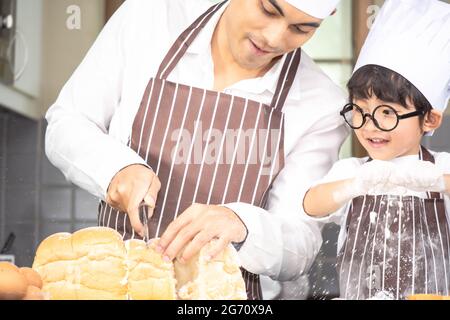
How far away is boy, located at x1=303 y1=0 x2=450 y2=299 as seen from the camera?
1.89 metres

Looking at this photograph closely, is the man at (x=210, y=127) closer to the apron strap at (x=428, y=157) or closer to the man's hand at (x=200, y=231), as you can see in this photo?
the man's hand at (x=200, y=231)

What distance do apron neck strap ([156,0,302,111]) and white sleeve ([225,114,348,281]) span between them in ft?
0.39

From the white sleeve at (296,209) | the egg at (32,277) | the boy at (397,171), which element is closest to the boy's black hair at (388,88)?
the boy at (397,171)

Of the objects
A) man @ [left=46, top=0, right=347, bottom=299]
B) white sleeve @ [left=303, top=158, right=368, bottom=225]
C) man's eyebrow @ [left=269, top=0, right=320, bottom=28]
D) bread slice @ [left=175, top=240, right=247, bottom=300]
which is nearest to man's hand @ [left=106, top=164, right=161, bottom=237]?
man @ [left=46, top=0, right=347, bottom=299]

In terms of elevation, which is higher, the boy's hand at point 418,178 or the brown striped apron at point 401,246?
the boy's hand at point 418,178

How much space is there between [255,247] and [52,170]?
537mm

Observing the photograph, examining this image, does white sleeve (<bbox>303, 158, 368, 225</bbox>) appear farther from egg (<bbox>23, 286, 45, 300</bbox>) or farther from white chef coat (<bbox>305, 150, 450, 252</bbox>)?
egg (<bbox>23, 286, 45, 300</bbox>)

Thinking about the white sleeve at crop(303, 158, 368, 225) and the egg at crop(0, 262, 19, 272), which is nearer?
the egg at crop(0, 262, 19, 272)

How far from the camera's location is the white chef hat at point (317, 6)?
1885 mm

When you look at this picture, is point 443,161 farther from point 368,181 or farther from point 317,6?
point 317,6
